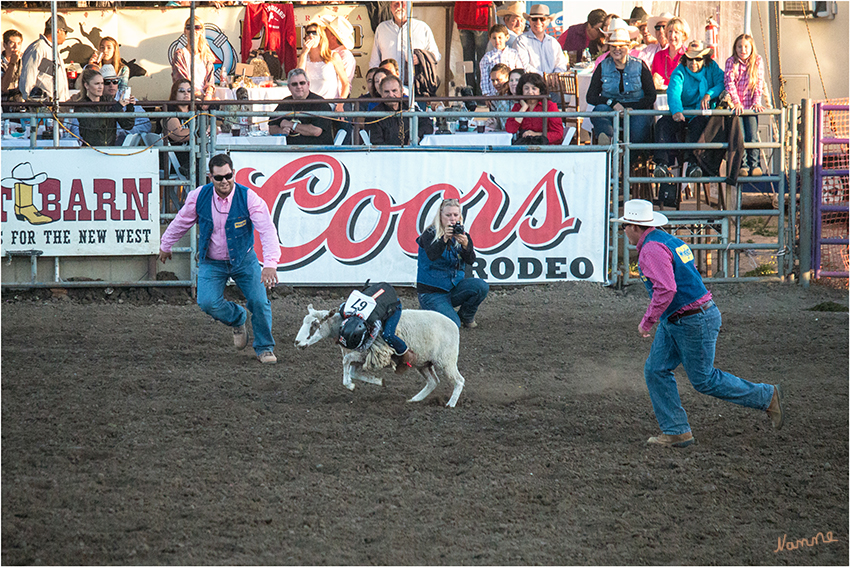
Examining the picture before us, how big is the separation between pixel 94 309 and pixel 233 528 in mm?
6870

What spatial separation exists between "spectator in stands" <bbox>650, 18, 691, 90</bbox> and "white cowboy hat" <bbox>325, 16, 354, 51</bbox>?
15.6ft

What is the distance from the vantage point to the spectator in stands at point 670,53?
41.7 ft

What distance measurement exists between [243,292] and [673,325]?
3865 mm

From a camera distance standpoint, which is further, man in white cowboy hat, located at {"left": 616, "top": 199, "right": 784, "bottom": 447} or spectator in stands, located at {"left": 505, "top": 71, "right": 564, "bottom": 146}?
spectator in stands, located at {"left": 505, "top": 71, "right": 564, "bottom": 146}

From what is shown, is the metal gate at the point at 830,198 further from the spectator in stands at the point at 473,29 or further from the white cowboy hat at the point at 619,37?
the spectator in stands at the point at 473,29

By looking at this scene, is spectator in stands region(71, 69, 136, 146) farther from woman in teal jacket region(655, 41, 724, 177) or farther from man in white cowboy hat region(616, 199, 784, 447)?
man in white cowboy hat region(616, 199, 784, 447)

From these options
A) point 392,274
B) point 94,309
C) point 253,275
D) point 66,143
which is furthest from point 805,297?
point 66,143

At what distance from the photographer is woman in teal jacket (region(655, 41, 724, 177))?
11.6 meters

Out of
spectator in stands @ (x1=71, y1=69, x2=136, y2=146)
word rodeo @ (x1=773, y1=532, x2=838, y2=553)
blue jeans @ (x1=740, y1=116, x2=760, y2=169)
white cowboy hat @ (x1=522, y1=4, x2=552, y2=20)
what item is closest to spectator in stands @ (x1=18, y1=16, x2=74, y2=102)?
spectator in stands @ (x1=71, y1=69, x2=136, y2=146)

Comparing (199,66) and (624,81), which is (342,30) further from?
(624,81)

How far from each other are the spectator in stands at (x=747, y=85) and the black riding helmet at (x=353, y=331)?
7625 millimetres

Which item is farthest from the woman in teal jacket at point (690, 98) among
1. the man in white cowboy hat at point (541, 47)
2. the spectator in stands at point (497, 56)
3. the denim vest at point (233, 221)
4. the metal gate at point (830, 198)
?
the denim vest at point (233, 221)

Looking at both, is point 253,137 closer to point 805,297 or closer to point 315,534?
point 805,297

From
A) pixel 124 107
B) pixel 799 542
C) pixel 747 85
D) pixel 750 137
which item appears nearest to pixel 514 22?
pixel 747 85
